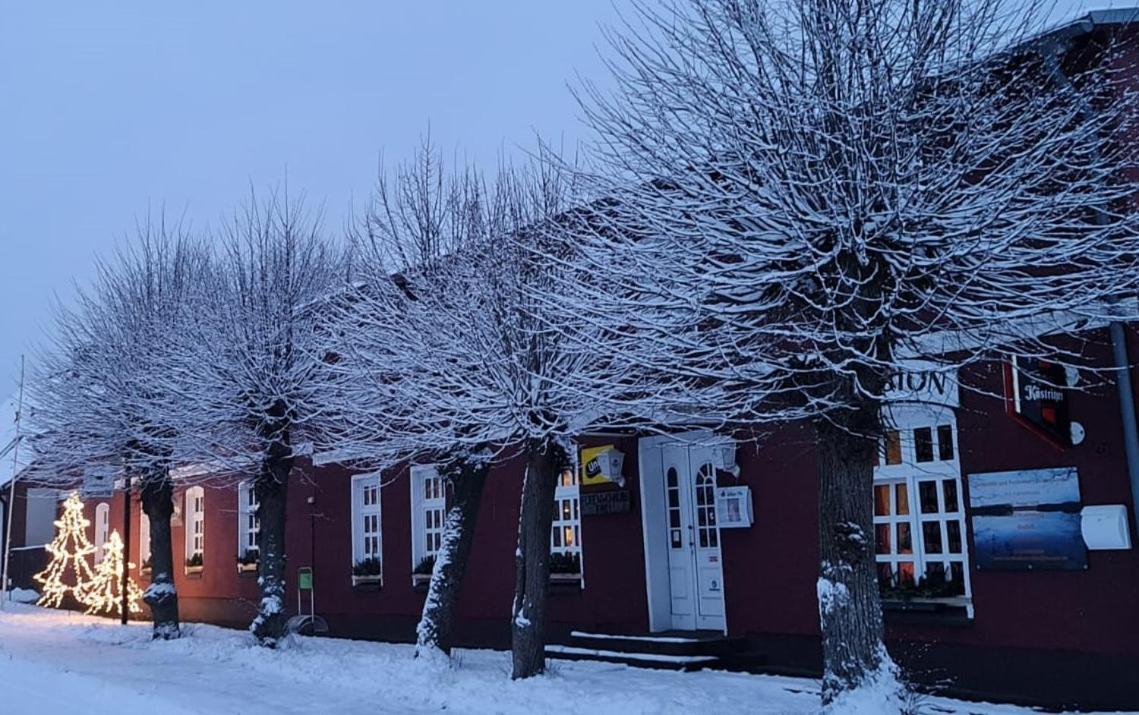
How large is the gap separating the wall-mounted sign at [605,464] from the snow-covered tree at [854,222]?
17.2 ft

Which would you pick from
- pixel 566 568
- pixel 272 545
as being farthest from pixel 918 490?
pixel 272 545

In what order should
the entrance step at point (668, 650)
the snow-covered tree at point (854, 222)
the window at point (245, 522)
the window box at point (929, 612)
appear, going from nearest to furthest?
1. the snow-covered tree at point (854, 222)
2. the window box at point (929, 612)
3. the entrance step at point (668, 650)
4. the window at point (245, 522)

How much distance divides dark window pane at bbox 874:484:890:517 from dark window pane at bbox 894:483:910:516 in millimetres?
89

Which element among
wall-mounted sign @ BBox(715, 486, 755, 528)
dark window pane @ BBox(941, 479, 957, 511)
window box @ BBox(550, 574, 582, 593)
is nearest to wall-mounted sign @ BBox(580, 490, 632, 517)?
window box @ BBox(550, 574, 582, 593)

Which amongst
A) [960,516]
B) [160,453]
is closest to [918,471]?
[960,516]

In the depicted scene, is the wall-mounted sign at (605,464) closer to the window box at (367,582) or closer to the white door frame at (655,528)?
the white door frame at (655,528)

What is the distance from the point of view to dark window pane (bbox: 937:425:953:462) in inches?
425

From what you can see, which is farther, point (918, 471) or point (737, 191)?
point (918, 471)

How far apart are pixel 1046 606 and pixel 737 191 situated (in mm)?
4910

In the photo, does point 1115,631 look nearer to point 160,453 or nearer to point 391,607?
point 391,607

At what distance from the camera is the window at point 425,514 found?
17406 mm

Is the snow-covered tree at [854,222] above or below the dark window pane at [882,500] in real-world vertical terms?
above

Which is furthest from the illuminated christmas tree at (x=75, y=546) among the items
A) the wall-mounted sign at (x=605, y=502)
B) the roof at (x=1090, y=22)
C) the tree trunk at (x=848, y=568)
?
the roof at (x=1090, y=22)

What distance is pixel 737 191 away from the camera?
26.9 feet
